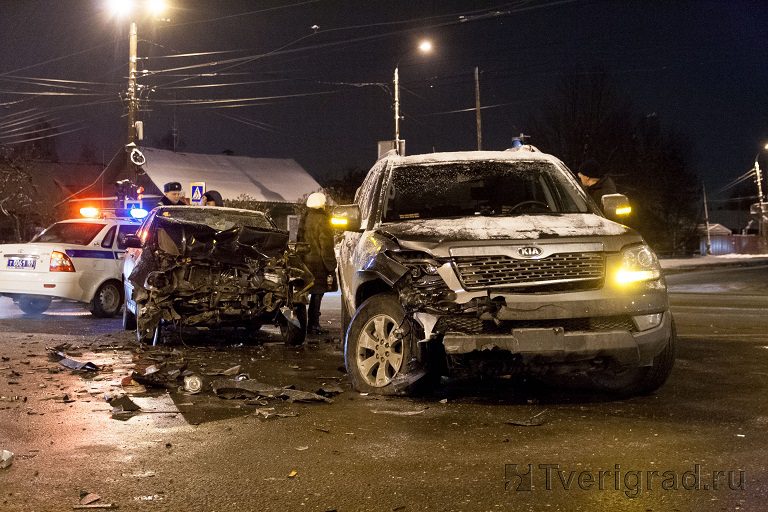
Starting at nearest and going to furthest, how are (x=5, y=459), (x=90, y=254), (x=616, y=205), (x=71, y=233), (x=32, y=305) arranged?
(x=5, y=459) < (x=616, y=205) < (x=90, y=254) < (x=71, y=233) < (x=32, y=305)

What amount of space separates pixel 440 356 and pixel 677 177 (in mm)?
57873

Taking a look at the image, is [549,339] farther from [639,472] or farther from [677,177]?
[677,177]

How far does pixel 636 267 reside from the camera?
6.16 m

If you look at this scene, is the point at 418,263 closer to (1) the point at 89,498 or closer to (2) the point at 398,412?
(2) the point at 398,412

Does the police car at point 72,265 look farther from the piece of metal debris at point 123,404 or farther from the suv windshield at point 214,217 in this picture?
the piece of metal debris at point 123,404

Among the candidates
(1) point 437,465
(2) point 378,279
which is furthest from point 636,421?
(2) point 378,279

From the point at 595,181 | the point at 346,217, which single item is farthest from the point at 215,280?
the point at 595,181

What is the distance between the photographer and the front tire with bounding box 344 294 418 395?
250 inches

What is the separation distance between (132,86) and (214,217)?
567 inches

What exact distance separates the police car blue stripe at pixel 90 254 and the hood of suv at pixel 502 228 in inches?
338

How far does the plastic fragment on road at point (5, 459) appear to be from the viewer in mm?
4624

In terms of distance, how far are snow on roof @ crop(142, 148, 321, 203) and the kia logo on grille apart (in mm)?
33623

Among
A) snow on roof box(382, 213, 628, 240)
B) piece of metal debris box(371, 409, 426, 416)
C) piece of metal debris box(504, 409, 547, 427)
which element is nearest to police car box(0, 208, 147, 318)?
snow on roof box(382, 213, 628, 240)

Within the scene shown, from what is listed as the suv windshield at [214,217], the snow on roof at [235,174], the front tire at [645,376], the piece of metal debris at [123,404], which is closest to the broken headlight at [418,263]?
the front tire at [645,376]
